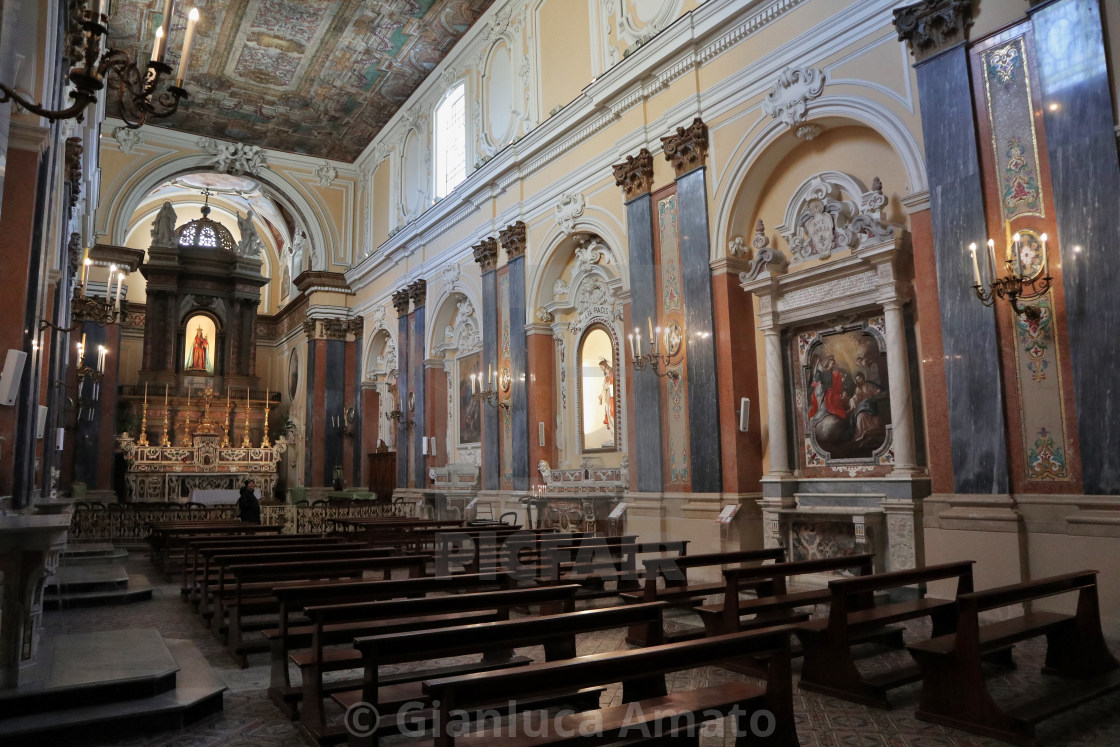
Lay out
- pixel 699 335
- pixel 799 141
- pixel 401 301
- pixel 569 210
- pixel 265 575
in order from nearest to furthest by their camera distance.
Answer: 1. pixel 265 575
2. pixel 799 141
3. pixel 699 335
4. pixel 569 210
5. pixel 401 301

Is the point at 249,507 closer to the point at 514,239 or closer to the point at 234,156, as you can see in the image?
the point at 514,239

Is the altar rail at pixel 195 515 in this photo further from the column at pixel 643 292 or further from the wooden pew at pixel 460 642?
the wooden pew at pixel 460 642

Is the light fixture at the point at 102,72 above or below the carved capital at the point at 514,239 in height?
below

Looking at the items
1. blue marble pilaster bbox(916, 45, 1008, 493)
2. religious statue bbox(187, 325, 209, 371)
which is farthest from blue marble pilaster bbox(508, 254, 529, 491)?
religious statue bbox(187, 325, 209, 371)

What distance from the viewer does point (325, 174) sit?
22828 mm

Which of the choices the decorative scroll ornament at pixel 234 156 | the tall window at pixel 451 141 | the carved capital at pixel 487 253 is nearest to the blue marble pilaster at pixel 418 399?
the tall window at pixel 451 141

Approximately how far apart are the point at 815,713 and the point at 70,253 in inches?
530

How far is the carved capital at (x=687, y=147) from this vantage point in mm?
10391

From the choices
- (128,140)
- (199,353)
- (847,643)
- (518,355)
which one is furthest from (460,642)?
(199,353)

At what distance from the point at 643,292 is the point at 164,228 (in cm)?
2074

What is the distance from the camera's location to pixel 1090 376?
604cm

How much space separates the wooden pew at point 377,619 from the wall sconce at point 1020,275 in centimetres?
466

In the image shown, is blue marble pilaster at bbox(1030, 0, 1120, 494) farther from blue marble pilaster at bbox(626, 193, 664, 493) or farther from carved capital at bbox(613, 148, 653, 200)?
carved capital at bbox(613, 148, 653, 200)

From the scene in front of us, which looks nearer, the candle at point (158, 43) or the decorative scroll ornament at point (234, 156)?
the candle at point (158, 43)
